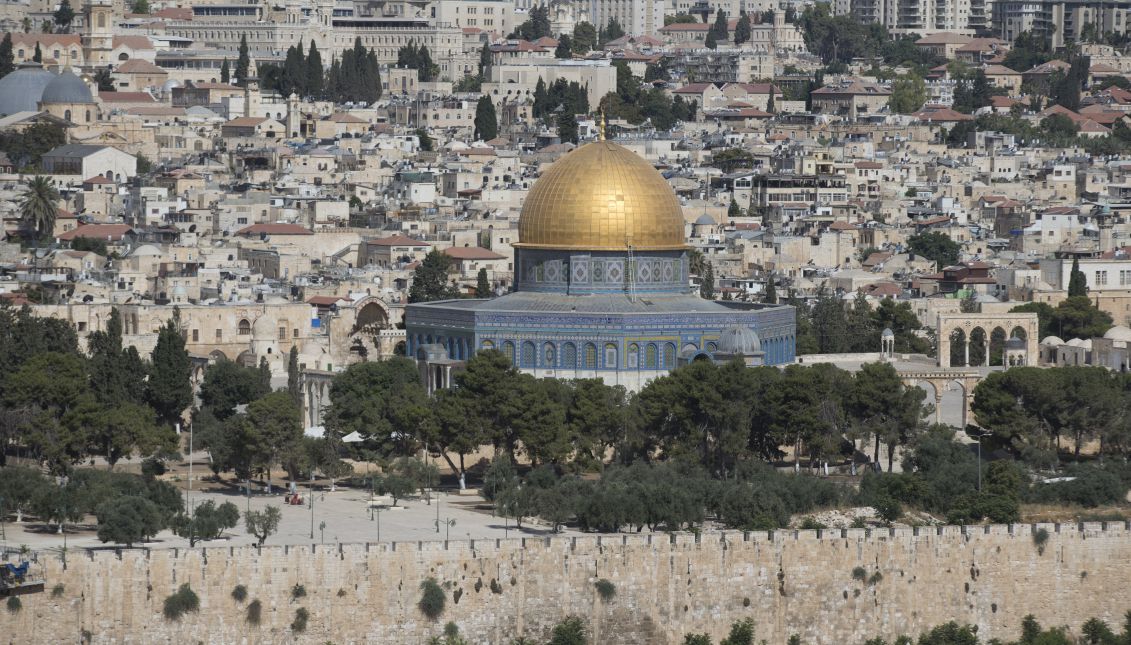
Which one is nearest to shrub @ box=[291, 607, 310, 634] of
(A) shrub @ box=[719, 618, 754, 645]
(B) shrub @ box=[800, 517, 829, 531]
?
(A) shrub @ box=[719, 618, 754, 645]

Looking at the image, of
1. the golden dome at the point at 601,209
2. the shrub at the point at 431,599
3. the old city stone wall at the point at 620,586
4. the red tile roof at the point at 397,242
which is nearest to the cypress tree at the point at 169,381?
the golden dome at the point at 601,209

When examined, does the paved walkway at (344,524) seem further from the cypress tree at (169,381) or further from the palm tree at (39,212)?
the palm tree at (39,212)

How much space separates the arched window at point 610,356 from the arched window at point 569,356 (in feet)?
1.76

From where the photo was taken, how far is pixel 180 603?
44.3m


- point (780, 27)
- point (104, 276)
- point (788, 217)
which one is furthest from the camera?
point (780, 27)

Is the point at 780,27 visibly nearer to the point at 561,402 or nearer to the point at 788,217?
the point at 788,217

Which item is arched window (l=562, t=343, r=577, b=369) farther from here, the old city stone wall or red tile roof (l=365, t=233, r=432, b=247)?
red tile roof (l=365, t=233, r=432, b=247)

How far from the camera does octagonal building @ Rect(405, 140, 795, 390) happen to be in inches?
2399

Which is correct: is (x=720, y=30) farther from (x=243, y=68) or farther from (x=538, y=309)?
(x=538, y=309)

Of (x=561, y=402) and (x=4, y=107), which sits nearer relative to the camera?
(x=561, y=402)

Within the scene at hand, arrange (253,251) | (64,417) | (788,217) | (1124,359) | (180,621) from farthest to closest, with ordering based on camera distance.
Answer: (788,217)
(253,251)
(1124,359)
(64,417)
(180,621)

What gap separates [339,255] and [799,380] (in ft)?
95.9

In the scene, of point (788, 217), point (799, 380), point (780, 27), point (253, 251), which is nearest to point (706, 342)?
point (799, 380)

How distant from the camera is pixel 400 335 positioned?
2694 inches
